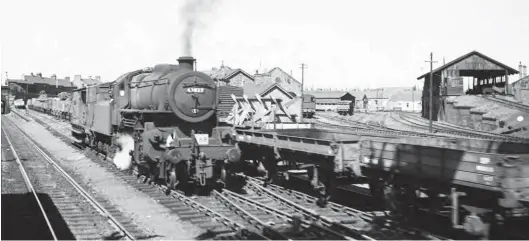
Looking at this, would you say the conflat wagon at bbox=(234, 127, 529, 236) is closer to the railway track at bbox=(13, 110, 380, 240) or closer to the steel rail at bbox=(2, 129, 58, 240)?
the railway track at bbox=(13, 110, 380, 240)

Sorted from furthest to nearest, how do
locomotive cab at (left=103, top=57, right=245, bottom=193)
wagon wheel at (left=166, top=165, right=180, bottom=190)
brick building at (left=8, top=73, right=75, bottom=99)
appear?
1. brick building at (left=8, top=73, right=75, bottom=99)
2. wagon wheel at (left=166, top=165, right=180, bottom=190)
3. locomotive cab at (left=103, top=57, right=245, bottom=193)

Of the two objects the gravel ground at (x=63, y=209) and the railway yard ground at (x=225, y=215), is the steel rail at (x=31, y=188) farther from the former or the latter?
the railway yard ground at (x=225, y=215)

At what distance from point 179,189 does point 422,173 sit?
261 inches

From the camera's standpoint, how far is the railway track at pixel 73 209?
28.8 feet

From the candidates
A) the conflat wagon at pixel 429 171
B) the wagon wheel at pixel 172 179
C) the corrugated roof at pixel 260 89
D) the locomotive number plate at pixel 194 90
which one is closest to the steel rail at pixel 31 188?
the wagon wheel at pixel 172 179

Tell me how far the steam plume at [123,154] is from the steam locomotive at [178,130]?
0.45ft

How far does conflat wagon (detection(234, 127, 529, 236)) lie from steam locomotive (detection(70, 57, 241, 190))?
1.31 metres

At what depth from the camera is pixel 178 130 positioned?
41.9ft

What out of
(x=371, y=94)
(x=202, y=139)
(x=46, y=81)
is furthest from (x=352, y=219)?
(x=371, y=94)

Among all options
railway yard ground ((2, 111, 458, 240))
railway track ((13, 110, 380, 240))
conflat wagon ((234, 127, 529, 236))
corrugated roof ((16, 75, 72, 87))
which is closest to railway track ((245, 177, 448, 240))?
railway yard ground ((2, 111, 458, 240))

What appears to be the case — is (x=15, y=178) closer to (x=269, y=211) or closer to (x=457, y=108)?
(x=269, y=211)

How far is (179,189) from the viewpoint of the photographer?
12.5 metres

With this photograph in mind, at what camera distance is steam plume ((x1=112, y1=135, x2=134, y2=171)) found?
1435cm

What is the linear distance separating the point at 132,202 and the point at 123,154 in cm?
383
